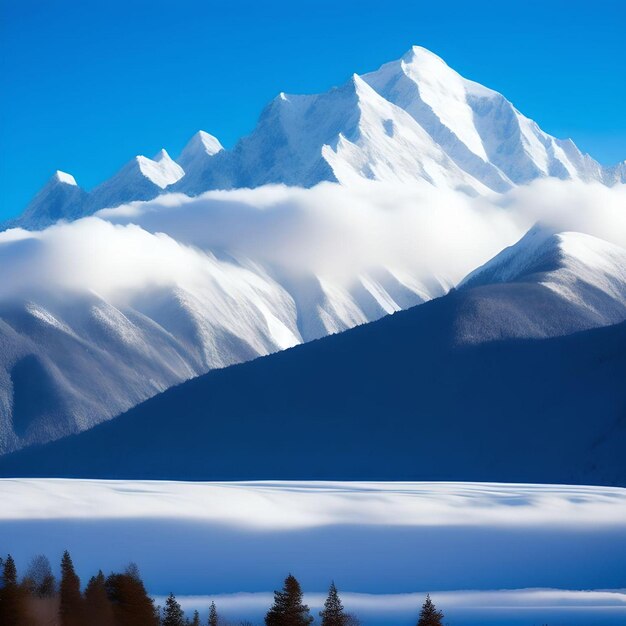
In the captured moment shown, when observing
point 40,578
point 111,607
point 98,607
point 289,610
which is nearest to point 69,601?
point 111,607

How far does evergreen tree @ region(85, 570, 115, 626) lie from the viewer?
57.1 m

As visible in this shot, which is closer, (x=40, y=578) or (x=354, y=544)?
(x=40, y=578)

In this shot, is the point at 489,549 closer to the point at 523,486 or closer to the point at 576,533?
the point at 576,533

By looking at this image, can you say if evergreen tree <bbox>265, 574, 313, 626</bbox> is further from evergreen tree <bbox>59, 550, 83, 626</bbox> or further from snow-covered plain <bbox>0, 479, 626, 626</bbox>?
snow-covered plain <bbox>0, 479, 626, 626</bbox>

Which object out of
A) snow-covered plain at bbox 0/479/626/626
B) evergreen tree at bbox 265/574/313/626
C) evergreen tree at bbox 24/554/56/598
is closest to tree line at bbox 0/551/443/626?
evergreen tree at bbox 265/574/313/626

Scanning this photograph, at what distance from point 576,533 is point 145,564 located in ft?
90.3

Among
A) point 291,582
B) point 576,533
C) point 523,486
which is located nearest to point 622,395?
point 523,486

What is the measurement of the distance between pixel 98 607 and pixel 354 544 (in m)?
36.5

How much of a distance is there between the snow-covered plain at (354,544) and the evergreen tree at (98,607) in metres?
14.9

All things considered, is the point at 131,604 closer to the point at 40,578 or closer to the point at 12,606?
the point at 12,606

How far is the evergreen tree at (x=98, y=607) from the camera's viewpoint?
57100 millimetres

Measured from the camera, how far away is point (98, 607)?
5825 centimetres

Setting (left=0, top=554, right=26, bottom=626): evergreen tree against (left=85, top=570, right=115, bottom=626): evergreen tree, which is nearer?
(left=0, top=554, right=26, bottom=626): evergreen tree

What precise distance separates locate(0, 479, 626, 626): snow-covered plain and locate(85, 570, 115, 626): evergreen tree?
14.9m
